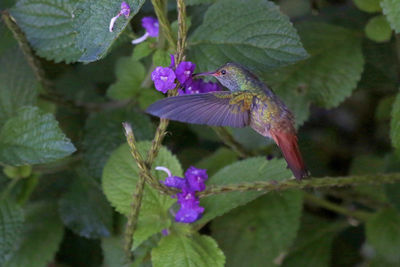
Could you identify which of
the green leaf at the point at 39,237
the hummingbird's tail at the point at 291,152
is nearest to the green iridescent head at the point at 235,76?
the hummingbird's tail at the point at 291,152

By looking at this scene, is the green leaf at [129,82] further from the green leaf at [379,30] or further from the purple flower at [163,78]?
the green leaf at [379,30]

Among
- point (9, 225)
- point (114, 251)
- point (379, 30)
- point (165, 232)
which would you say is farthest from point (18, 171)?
point (379, 30)

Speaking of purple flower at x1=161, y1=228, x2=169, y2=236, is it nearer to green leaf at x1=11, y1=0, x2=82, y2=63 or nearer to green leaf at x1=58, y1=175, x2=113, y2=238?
green leaf at x1=58, y1=175, x2=113, y2=238

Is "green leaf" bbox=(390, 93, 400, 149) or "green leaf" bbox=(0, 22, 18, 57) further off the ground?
"green leaf" bbox=(0, 22, 18, 57)

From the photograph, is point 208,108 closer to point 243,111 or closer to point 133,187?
point 243,111

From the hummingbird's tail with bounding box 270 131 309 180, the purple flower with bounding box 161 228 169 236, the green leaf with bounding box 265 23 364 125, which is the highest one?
the hummingbird's tail with bounding box 270 131 309 180

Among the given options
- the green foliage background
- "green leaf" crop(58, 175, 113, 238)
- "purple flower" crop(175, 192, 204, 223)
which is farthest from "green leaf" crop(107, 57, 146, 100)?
"purple flower" crop(175, 192, 204, 223)
